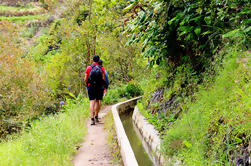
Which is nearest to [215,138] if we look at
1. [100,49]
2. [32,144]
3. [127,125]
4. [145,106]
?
[32,144]

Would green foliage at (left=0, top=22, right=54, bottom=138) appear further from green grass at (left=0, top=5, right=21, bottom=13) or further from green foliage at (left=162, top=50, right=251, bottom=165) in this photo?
green grass at (left=0, top=5, right=21, bottom=13)

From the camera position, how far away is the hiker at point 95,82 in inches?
303

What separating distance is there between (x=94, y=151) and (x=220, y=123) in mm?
3266

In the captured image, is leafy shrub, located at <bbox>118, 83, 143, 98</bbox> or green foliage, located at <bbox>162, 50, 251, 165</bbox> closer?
green foliage, located at <bbox>162, 50, 251, 165</bbox>

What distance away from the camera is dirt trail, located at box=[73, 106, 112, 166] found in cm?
523

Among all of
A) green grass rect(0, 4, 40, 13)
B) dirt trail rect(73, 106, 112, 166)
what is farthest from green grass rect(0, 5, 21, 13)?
dirt trail rect(73, 106, 112, 166)

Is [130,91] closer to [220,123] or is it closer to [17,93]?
[17,93]

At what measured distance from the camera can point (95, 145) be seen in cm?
641

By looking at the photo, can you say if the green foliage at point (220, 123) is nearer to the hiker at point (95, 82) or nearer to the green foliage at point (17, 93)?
the hiker at point (95, 82)

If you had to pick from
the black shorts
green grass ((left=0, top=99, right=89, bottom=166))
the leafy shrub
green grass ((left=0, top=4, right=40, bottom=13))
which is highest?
green grass ((left=0, top=4, right=40, bottom=13))

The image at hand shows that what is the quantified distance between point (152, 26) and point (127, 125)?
16.8 ft

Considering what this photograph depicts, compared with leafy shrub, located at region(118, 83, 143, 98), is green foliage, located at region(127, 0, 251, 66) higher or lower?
higher

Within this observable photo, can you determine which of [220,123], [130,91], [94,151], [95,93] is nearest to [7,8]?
[130,91]

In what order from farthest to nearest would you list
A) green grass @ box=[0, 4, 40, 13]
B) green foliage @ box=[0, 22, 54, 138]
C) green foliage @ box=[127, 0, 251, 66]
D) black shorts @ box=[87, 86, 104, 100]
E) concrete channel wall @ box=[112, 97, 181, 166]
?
green grass @ box=[0, 4, 40, 13] → green foliage @ box=[0, 22, 54, 138] → black shorts @ box=[87, 86, 104, 100] → green foliage @ box=[127, 0, 251, 66] → concrete channel wall @ box=[112, 97, 181, 166]
